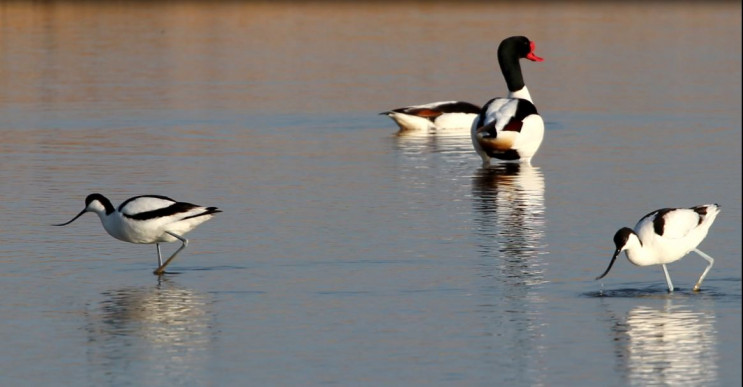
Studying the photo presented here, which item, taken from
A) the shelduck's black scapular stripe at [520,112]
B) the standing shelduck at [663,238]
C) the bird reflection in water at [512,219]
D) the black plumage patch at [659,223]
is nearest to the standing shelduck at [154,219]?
the bird reflection in water at [512,219]

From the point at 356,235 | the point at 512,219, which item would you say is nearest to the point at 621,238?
the point at 356,235

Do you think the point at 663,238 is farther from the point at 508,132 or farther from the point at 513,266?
the point at 508,132

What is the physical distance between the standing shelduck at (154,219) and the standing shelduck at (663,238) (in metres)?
3.15

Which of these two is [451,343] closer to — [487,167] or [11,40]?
[487,167]

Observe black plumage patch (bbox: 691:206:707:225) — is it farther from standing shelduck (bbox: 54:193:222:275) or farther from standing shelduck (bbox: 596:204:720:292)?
standing shelduck (bbox: 54:193:222:275)

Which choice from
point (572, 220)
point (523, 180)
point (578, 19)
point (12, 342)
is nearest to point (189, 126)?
point (523, 180)

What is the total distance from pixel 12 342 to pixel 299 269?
2985 millimetres

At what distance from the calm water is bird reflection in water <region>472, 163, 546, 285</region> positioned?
5 centimetres

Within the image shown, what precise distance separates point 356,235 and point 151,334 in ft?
13.4

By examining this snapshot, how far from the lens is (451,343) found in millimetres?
10055

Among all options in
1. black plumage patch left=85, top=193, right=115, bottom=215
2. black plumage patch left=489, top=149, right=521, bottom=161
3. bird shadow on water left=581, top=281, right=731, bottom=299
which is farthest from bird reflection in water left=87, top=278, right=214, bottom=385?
black plumage patch left=489, top=149, right=521, bottom=161

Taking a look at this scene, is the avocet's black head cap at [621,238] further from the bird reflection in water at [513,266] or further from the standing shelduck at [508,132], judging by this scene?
the standing shelduck at [508,132]

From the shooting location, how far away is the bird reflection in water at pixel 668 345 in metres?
9.19

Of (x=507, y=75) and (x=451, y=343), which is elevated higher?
(x=507, y=75)
